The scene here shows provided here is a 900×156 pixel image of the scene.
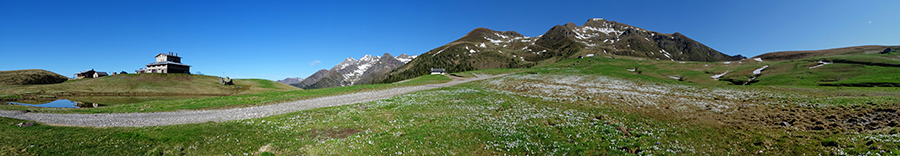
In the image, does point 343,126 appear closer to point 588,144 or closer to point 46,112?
point 588,144

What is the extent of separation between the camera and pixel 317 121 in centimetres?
1941

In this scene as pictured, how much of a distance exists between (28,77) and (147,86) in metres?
16.9

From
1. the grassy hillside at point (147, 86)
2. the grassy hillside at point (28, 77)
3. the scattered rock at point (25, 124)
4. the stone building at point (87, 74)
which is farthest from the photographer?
the stone building at point (87, 74)

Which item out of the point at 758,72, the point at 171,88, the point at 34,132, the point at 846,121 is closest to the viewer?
the point at 34,132

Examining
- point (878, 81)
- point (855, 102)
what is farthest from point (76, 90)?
point (878, 81)

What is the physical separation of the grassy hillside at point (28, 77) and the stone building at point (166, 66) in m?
23.7

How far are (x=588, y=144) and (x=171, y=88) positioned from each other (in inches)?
3078

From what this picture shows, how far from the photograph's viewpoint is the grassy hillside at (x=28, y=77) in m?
48.6

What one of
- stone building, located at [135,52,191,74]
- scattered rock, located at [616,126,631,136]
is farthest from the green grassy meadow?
stone building, located at [135,52,191,74]

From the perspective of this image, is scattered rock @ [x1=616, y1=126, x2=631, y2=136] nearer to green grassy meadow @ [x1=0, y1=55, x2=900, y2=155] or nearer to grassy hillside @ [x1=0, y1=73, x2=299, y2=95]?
green grassy meadow @ [x1=0, y1=55, x2=900, y2=155]

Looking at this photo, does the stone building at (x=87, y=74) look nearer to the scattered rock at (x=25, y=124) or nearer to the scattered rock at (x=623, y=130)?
the scattered rock at (x=25, y=124)

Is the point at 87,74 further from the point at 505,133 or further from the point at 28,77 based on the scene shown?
the point at 505,133

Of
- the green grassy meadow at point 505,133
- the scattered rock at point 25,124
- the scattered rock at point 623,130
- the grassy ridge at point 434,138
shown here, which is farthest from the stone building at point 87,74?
the scattered rock at point 623,130

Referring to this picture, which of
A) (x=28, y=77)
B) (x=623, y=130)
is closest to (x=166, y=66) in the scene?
(x=28, y=77)
